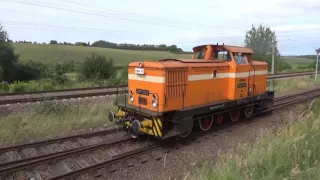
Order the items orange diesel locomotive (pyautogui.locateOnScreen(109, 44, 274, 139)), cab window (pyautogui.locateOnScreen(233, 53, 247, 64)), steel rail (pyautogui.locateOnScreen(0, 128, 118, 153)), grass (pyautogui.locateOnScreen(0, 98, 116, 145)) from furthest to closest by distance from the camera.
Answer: cab window (pyautogui.locateOnScreen(233, 53, 247, 64)), grass (pyautogui.locateOnScreen(0, 98, 116, 145)), orange diesel locomotive (pyautogui.locateOnScreen(109, 44, 274, 139)), steel rail (pyautogui.locateOnScreen(0, 128, 118, 153))

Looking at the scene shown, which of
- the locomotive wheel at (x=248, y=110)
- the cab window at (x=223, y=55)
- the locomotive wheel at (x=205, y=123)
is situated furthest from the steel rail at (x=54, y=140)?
the locomotive wheel at (x=248, y=110)

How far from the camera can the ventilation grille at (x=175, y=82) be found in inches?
313

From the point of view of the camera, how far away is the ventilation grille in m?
7.96

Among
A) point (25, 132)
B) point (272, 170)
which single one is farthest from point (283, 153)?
point (25, 132)

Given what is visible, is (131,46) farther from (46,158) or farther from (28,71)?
(46,158)

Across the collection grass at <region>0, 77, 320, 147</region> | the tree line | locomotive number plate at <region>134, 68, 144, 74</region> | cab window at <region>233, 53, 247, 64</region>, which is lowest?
grass at <region>0, 77, 320, 147</region>

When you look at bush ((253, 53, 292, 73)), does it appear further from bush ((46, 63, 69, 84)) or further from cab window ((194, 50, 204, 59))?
→ cab window ((194, 50, 204, 59))

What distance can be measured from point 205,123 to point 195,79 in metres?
1.71

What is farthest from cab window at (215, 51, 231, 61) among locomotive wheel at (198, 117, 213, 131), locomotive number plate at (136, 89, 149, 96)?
locomotive number plate at (136, 89, 149, 96)

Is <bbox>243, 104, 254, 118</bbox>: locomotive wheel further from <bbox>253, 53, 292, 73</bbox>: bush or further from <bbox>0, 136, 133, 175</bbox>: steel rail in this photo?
<bbox>253, 53, 292, 73</bbox>: bush

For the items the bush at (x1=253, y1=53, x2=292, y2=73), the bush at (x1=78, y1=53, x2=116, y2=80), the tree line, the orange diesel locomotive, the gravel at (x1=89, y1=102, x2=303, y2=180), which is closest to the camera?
the gravel at (x1=89, y1=102, x2=303, y2=180)

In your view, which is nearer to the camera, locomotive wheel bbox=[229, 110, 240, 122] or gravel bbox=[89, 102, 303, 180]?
gravel bbox=[89, 102, 303, 180]

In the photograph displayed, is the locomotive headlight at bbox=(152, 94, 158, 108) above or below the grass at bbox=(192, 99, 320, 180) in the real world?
above

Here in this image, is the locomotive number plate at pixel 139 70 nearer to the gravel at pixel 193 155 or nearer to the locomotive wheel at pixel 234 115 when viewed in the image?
the gravel at pixel 193 155
